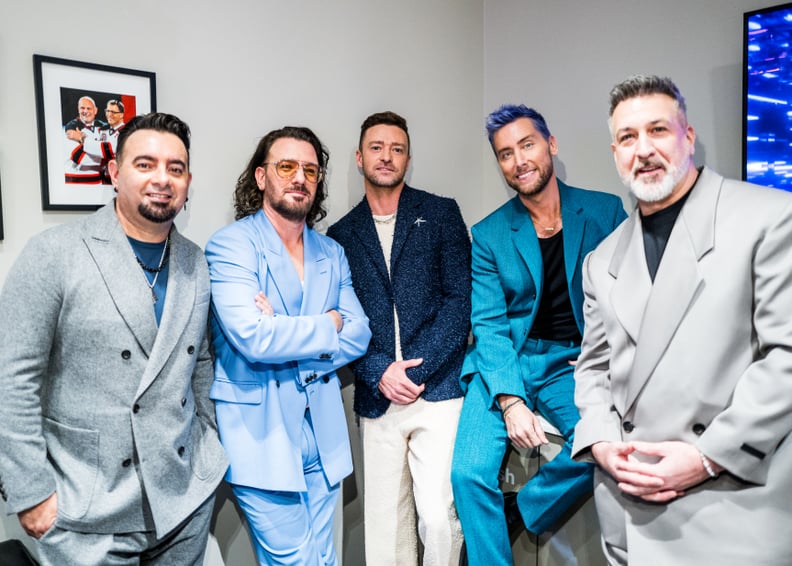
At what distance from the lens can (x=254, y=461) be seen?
6.97 ft

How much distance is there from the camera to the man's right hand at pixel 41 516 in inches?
64.7

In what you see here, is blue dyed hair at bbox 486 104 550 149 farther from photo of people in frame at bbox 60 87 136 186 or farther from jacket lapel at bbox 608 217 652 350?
photo of people in frame at bbox 60 87 136 186

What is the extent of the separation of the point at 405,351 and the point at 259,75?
4.30 ft

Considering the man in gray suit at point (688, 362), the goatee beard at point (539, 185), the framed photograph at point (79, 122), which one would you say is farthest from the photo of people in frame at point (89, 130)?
the man in gray suit at point (688, 362)

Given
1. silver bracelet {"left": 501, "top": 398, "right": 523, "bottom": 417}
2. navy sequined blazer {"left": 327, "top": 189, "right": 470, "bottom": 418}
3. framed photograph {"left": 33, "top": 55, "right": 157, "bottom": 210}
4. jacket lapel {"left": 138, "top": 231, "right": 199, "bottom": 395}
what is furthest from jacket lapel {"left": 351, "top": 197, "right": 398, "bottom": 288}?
framed photograph {"left": 33, "top": 55, "right": 157, "bottom": 210}

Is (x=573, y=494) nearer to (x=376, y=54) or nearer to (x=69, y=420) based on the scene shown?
(x=69, y=420)

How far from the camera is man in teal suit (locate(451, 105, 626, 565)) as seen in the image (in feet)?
7.70

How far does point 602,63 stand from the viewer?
310 centimetres

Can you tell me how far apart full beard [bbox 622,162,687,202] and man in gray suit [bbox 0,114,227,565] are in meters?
1.33

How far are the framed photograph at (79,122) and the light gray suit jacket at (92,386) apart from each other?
1.45ft

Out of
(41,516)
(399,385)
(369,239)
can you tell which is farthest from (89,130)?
(399,385)

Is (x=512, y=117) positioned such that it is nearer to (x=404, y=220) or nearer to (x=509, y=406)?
(x=404, y=220)

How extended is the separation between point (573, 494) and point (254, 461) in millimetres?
1123

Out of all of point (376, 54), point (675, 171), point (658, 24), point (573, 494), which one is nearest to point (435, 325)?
point (573, 494)
